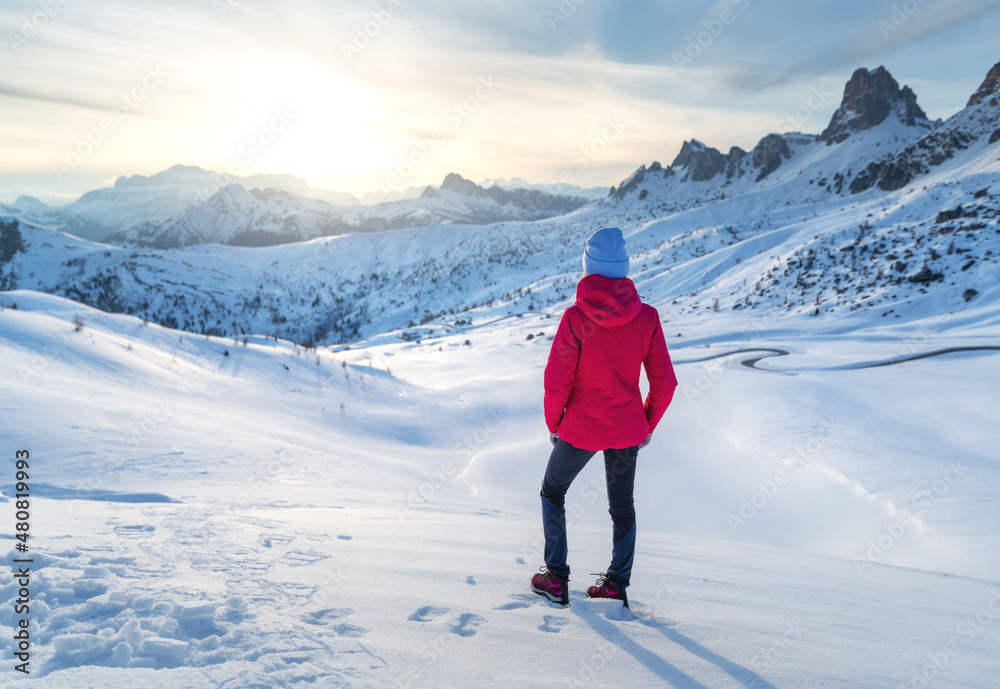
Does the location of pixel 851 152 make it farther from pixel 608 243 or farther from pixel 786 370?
pixel 608 243

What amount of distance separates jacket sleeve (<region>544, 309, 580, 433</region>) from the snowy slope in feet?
4.10

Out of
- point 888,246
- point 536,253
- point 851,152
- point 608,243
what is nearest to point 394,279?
point 536,253

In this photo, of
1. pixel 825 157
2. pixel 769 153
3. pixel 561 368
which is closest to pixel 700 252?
pixel 561 368

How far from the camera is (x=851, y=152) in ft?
253

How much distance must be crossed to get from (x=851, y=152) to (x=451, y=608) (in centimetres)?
9992

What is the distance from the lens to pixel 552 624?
106 inches

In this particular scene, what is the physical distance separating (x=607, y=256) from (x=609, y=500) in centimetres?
156

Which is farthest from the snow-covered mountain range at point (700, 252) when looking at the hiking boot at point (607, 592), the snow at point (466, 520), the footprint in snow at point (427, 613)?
the footprint in snow at point (427, 613)

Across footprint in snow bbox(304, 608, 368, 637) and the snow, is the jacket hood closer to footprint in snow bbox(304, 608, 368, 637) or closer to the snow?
the snow

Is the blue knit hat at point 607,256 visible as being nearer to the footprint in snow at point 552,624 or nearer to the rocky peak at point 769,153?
the footprint in snow at point 552,624

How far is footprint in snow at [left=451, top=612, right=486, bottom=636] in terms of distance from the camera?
2.47m

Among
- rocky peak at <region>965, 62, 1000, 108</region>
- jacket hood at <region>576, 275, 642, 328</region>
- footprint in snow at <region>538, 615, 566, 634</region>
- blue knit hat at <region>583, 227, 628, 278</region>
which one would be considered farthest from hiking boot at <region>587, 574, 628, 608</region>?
rocky peak at <region>965, 62, 1000, 108</region>

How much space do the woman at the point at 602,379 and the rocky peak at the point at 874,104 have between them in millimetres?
108523

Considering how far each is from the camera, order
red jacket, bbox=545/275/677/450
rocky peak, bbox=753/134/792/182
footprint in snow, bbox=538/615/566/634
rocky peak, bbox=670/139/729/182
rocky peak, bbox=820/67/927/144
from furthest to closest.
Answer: rocky peak, bbox=670/139/729/182 → rocky peak, bbox=753/134/792/182 → rocky peak, bbox=820/67/927/144 → red jacket, bbox=545/275/677/450 → footprint in snow, bbox=538/615/566/634
